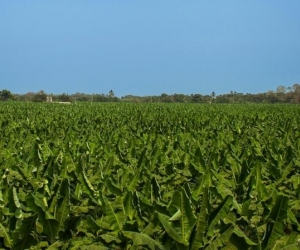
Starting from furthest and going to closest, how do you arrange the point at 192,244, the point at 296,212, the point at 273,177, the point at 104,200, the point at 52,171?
1. the point at 273,177
2. the point at 52,171
3. the point at 296,212
4. the point at 104,200
5. the point at 192,244

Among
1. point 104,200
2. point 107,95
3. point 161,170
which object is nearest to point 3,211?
point 104,200

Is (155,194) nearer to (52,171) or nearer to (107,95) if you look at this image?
(52,171)

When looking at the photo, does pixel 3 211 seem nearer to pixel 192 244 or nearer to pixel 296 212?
pixel 192 244

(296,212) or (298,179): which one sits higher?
(298,179)

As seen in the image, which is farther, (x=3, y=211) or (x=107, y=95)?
(x=107, y=95)

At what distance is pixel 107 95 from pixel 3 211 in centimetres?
8609

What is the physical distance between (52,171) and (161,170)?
3.81 ft

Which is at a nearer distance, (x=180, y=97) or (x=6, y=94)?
(x=6, y=94)

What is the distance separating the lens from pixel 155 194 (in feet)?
11.3

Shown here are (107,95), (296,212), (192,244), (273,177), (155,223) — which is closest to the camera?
(192,244)

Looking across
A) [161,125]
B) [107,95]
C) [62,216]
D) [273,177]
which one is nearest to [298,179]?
[273,177]

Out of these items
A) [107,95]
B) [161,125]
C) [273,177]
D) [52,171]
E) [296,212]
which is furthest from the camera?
[107,95]

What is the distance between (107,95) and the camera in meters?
88.6

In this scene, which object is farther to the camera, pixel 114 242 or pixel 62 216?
pixel 62 216
